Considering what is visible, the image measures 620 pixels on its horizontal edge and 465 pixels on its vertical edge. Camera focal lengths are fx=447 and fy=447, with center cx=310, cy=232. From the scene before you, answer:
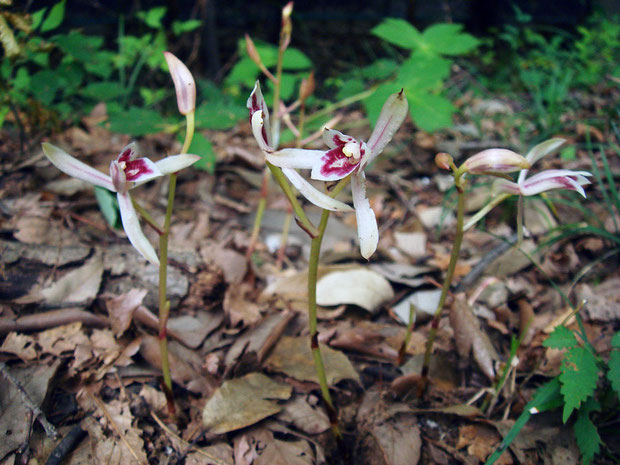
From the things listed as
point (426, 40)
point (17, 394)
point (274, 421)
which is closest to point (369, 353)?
point (274, 421)

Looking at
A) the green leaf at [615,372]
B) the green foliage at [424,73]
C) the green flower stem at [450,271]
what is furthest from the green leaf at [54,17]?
the green leaf at [615,372]

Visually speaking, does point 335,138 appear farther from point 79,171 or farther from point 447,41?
point 447,41

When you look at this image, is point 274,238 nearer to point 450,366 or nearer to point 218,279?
point 218,279

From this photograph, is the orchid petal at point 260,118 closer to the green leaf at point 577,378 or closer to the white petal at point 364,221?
the white petal at point 364,221

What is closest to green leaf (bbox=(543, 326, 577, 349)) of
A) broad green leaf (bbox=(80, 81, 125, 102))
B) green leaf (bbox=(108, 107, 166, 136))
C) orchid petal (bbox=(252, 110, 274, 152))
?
orchid petal (bbox=(252, 110, 274, 152))

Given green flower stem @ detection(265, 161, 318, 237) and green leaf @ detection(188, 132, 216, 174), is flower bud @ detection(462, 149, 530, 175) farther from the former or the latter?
green leaf @ detection(188, 132, 216, 174)

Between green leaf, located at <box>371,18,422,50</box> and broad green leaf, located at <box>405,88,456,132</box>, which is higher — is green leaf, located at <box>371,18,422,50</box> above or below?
above

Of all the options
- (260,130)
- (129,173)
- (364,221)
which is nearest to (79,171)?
(129,173)
